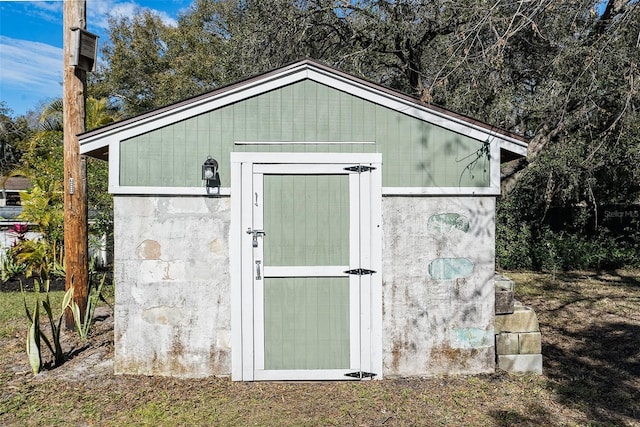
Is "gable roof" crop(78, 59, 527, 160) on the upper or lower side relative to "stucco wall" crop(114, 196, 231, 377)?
upper

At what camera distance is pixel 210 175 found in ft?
14.2

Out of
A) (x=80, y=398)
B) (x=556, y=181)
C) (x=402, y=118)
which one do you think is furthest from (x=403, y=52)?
(x=80, y=398)

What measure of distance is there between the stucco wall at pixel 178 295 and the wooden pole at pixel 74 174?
1.91 meters

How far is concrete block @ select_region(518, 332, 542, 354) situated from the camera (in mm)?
4727

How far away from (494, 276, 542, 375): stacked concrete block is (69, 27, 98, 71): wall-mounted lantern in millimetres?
5599

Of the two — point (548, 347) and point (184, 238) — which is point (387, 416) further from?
point (548, 347)

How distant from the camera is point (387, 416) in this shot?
382cm

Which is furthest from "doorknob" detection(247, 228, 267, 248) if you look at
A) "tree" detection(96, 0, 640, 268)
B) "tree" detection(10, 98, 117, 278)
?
"tree" detection(10, 98, 117, 278)

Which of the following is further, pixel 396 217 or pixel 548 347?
pixel 548 347

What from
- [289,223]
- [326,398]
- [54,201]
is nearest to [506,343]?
[326,398]

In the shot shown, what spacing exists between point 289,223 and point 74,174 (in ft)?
10.9

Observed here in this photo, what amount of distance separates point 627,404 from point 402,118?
10.5 ft

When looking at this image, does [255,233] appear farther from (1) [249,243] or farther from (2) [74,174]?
(2) [74,174]

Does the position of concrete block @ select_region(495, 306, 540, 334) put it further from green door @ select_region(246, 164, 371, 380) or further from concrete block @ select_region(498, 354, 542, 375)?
green door @ select_region(246, 164, 371, 380)
